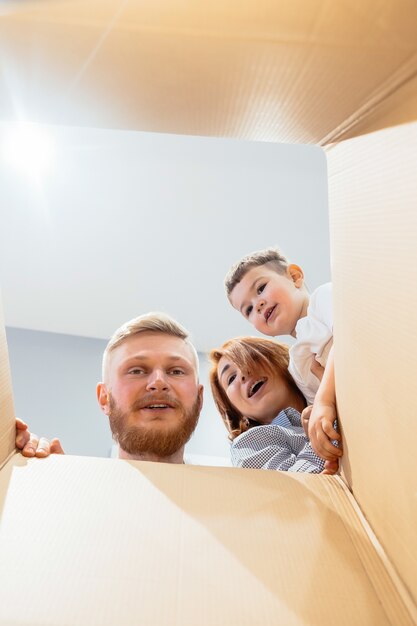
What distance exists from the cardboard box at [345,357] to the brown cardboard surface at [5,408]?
0.05ft

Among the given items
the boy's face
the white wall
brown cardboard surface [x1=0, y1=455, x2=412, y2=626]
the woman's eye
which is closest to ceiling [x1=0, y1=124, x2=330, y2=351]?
the white wall

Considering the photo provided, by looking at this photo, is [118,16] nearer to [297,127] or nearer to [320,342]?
[297,127]

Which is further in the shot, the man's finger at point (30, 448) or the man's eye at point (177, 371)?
the man's eye at point (177, 371)

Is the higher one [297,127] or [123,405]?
[297,127]

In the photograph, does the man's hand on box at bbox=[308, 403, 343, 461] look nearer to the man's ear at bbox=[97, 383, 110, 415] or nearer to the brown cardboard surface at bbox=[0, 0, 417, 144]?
A: the brown cardboard surface at bbox=[0, 0, 417, 144]

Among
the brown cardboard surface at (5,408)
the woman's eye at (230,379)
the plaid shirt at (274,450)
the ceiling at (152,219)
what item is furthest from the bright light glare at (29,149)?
the brown cardboard surface at (5,408)

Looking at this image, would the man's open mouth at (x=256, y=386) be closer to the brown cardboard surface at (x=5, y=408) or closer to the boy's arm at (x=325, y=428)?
the boy's arm at (x=325, y=428)

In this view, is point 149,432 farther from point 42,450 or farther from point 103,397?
point 42,450

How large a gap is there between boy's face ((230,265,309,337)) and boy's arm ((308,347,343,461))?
0.89m

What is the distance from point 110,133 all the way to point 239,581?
1862 mm

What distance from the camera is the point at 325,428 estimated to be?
70 centimetres

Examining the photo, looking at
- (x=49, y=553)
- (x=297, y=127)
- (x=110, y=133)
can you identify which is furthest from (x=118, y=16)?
(x=110, y=133)

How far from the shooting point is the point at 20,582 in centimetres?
46

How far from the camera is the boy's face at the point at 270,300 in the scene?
1636mm
